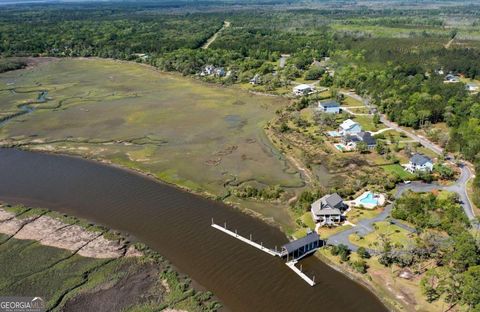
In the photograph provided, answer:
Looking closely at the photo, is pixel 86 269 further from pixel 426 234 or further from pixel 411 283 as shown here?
pixel 426 234

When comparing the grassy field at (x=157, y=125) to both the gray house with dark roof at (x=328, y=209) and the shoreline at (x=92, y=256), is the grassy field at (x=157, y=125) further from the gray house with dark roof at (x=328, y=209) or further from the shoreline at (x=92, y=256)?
the shoreline at (x=92, y=256)

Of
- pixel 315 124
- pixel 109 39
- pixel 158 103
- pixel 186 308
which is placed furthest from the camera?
pixel 109 39

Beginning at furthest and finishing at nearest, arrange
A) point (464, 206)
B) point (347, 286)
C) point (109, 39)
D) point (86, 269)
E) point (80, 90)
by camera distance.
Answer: point (109, 39) → point (80, 90) → point (464, 206) → point (86, 269) → point (347, 286)

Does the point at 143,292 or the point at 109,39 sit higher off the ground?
the point at 109,39

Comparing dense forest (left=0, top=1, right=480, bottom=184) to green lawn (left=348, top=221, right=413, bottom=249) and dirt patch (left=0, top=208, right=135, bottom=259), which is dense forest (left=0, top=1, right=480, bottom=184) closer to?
green lawn (left=348, top=221, right=413, bottom=249)

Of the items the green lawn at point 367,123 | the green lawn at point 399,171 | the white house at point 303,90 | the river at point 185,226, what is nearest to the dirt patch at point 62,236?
the river at point 185,226

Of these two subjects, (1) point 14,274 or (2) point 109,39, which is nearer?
(1) point 14,274

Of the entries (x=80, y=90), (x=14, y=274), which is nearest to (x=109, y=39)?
(x=80, y=90)
